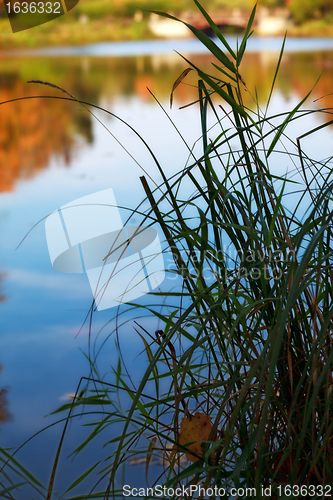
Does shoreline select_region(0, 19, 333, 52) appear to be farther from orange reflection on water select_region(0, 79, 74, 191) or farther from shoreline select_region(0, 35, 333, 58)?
orange reflection on water select_region(0, 79, 74, 191)

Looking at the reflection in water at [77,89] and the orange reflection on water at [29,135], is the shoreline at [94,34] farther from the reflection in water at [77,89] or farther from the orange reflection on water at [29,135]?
the orange reflection on water at [29,135]

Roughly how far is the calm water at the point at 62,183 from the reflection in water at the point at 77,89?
0.6 inches

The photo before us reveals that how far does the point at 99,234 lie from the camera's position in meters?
1.50

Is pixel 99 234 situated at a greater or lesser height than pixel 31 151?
lesser

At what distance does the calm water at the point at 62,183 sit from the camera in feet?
2.99

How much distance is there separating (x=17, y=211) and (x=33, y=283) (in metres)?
0.67

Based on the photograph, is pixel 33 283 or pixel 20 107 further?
pixel 20 107

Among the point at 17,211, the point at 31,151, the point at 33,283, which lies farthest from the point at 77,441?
the point at 31,151

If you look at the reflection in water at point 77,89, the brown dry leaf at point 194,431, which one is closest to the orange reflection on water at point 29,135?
the reflection in water at point 77,89

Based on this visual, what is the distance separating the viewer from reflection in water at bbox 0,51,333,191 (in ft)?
9.87

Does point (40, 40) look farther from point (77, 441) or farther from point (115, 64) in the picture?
point (77, 441)

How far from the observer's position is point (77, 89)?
4.42 metres

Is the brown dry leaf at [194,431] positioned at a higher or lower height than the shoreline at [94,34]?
lower

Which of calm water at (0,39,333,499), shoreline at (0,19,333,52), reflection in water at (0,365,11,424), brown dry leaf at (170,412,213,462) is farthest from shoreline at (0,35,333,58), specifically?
brown dry leaf at (170,412,213,462)
